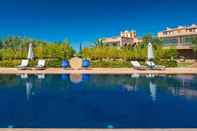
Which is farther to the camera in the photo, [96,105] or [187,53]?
[187,53]

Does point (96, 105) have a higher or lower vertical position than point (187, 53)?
lower

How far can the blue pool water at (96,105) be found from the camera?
838 centimetres

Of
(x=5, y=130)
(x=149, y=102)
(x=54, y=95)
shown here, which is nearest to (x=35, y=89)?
(x=54, y=95)

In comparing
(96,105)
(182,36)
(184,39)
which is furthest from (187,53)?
(96,105)

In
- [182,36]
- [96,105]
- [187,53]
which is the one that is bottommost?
[96,105]

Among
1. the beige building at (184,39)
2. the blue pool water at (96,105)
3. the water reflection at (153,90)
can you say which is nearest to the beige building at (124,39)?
the beige building at (184,39)

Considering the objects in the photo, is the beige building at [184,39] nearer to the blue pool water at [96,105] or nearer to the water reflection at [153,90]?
the water reflection at [153,90]

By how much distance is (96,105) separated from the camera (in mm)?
11133

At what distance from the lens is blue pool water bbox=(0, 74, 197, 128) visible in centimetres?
838

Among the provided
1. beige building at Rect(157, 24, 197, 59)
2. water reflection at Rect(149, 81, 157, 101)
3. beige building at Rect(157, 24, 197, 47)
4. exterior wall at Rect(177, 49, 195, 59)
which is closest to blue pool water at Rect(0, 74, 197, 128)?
water reflection at Rect(149, 81, 157, 101)

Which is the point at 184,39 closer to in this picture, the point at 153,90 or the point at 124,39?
the point at 124,39

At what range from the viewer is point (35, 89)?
15.1 m

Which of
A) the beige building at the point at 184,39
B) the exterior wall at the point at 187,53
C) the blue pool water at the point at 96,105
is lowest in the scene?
the blue pool water at the point at 96,105

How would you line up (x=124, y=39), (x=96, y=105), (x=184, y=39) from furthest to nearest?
(x=124, y=39), (x=184, y=39), (x=96, y=105)
